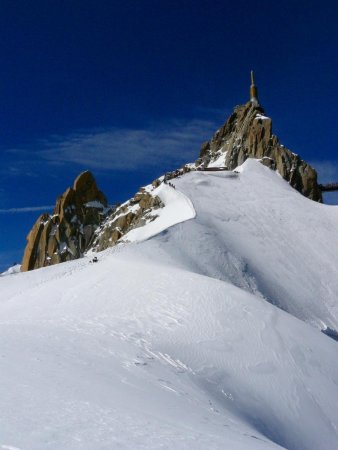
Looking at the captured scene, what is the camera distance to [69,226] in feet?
248

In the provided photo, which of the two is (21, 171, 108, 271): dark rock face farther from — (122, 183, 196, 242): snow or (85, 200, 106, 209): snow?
(122, 183, 196, 242): snow

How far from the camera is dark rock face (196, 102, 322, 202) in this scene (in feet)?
168

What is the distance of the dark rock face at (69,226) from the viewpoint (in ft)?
244

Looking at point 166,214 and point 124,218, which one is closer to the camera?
point 166,214

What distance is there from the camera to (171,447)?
16.3 ft

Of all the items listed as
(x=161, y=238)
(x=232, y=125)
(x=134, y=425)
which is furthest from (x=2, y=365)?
(x=232, y=125)

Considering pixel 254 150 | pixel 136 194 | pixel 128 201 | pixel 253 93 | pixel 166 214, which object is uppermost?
pixel 253 93

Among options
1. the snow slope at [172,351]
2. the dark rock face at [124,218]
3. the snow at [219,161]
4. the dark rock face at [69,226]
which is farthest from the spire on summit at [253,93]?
the snow slope at [172,351]

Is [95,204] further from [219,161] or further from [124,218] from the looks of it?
[124,218]

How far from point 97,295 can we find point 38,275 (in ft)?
30.0

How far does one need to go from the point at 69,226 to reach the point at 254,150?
35267 mm

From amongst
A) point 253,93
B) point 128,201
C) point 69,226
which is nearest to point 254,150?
point 253,93

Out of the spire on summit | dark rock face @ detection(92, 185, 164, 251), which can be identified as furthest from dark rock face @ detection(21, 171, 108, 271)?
the spire on summit

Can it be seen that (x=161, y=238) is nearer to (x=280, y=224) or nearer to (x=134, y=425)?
(x=280, y=224)
